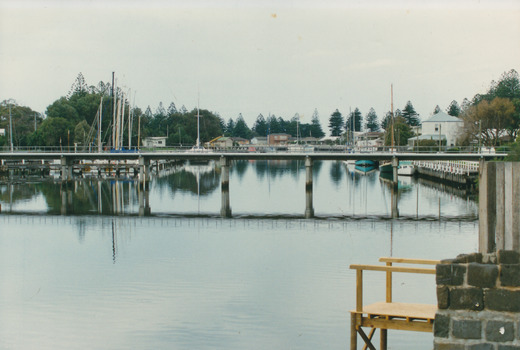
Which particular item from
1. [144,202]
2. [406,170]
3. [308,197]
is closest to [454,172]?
[406,170]

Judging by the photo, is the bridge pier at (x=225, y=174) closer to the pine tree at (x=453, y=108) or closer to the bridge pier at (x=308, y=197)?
the bridge pier at (x=308, y=197)

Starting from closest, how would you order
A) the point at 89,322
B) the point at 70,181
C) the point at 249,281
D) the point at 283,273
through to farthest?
1. the point at 89,322
2. the point at 249,281
3. the point at 283,273
4. the point at 70,181

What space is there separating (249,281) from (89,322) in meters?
6.44

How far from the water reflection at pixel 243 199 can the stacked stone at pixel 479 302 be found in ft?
113

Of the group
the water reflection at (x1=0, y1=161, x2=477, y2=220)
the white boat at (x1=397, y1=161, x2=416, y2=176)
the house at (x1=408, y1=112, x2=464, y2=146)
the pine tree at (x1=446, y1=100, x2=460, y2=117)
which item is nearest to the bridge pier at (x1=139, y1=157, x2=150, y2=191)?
the water reflection at (x1=0, y1=161, x2=477, y2=220)

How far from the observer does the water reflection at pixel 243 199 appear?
45.8 m

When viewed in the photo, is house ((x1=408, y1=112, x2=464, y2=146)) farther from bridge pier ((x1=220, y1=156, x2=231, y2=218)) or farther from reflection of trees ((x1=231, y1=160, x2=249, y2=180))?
bridge pier ((x1=220, y1=156, x2=231, y2=218))

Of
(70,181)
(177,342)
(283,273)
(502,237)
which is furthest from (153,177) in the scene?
(502,237)

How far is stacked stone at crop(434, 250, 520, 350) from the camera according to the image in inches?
318

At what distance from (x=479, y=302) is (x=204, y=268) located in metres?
17.8

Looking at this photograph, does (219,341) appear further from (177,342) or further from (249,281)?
(249,281)

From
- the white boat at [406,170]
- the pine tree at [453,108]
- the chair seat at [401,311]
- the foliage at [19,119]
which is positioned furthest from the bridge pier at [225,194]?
the pine tree at [453,108]

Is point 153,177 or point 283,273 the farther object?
point 153,177

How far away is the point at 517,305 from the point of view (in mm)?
8070
